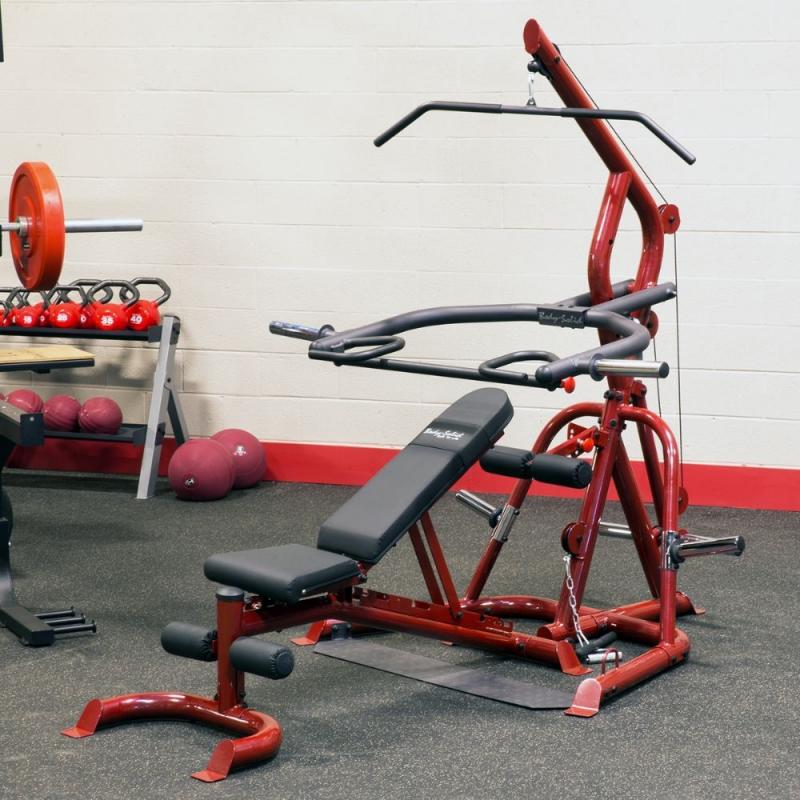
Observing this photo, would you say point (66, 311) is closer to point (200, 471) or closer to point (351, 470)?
point (200, 471)

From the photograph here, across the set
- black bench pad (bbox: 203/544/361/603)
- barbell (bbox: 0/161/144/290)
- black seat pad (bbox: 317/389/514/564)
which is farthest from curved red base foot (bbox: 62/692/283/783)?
barbell (bbox: 0/161/144/290)

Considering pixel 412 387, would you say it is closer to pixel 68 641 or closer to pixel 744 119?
pixel 744 119

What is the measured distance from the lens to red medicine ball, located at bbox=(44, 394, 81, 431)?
5.34m

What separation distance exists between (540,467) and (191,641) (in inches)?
39.9

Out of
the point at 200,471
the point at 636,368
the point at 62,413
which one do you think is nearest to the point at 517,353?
the point at 636,368

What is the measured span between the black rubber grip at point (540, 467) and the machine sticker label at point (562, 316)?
386 millimetres

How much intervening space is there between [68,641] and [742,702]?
180 cm

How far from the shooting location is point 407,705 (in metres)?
2.98

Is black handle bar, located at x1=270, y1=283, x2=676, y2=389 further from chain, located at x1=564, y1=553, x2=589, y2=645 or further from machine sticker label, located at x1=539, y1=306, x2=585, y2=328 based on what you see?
chain, located at x1=564, y1=553, x2=589, y2=645

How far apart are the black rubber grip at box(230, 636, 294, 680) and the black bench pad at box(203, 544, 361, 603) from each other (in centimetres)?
12

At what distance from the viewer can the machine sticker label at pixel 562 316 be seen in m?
2.92

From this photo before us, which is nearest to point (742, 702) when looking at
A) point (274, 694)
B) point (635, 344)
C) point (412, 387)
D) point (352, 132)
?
point (635, 344)

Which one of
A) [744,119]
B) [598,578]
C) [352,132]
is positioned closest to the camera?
[598,578]

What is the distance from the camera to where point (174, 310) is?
5.58 m
